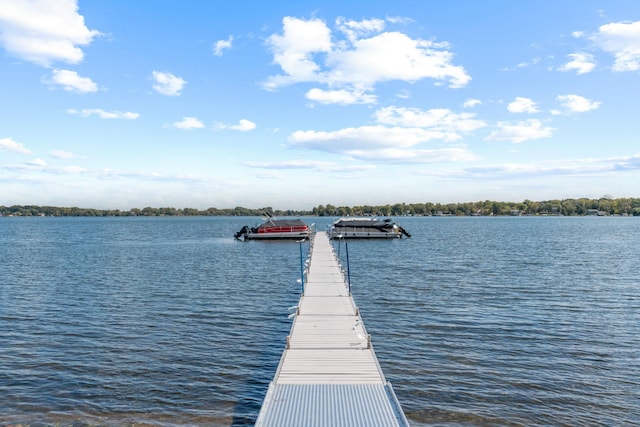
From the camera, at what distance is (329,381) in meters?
14.3

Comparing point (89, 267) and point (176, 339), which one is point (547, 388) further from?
point (89, 267)

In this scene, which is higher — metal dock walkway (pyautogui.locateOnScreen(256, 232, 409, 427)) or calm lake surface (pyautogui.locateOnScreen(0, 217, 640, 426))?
metal dock walkway (pyautogui.locateOnScreen(256, 232, 409, 427))

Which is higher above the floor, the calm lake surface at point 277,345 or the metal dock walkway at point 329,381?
the metal dock walkway at point 329,381

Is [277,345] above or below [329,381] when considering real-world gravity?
below

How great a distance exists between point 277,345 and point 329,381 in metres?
8.80

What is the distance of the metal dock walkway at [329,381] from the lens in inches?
462

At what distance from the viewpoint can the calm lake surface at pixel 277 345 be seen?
1591 cm

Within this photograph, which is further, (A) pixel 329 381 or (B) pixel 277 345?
(B) pixel 277 345

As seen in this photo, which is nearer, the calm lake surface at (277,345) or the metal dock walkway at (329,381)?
the metal dock walkway at (329,381)

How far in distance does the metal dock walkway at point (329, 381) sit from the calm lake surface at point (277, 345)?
6.09ft

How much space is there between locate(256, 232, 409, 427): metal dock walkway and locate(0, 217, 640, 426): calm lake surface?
6.09 feet

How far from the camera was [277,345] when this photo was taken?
2273 cm

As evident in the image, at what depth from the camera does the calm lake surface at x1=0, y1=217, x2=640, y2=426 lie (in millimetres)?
15914

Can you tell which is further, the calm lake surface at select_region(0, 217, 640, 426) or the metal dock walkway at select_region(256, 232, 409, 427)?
the calm lake surface at select_region(0, 217, 640, 426)
